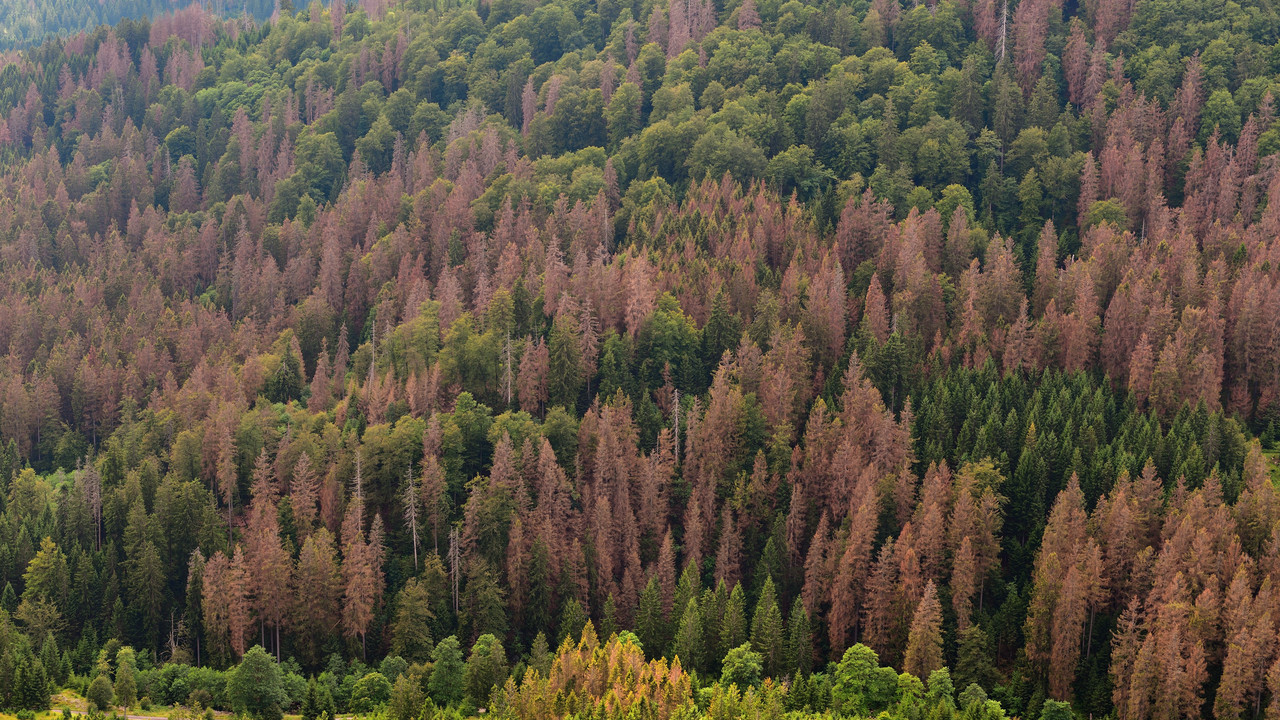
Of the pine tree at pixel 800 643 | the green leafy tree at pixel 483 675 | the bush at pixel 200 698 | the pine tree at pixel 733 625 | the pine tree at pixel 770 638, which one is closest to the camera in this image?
the bush at pixel 200 698

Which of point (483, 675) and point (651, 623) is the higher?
point (651, 623)

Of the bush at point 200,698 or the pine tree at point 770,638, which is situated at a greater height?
the pine tree at point 770,638

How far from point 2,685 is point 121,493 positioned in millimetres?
36634

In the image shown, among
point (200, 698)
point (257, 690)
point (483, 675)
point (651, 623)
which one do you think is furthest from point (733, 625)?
point (200, 698)

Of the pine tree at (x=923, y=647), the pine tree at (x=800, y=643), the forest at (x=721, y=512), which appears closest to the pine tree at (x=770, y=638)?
the forest at (x=721, y=512)

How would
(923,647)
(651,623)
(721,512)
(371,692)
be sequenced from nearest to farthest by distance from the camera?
(923,647) → (371,692) → (651,623) → (721,512)

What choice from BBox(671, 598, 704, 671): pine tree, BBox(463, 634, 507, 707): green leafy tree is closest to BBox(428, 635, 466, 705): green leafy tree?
BBox(463, 634, 507, 707): green leafy tree

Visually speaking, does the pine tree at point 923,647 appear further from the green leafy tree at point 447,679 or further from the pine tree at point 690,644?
the green leafy tree at point 447,679

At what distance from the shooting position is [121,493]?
177250mm

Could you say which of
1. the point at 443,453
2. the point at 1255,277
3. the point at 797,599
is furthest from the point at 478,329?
the point at 1255,277

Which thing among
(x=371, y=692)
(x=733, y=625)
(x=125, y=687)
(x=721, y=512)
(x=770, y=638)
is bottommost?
(x=371, y=692)

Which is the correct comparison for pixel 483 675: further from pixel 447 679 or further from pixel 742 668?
pixel 742 668

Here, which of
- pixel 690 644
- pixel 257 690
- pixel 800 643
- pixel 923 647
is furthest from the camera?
pixel 800 643

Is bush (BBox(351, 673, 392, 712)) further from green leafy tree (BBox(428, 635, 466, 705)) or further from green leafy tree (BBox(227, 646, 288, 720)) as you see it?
green leafy tree (BBox(227, 646, 288, 720))
